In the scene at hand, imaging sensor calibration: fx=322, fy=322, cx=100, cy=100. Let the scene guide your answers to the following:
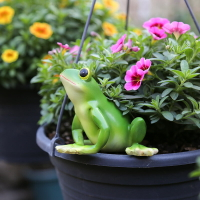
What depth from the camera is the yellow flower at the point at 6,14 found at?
78.0 inches

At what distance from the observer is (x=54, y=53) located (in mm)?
1237

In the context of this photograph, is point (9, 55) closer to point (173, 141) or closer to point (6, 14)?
point (6, 14)

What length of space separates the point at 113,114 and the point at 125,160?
15 centimetres

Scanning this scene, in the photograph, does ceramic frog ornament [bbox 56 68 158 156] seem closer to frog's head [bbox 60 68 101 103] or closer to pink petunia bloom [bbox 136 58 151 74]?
frog's head [bbox 60 68 101 103]

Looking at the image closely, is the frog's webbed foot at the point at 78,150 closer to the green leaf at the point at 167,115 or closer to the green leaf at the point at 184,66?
the green leaf at the point at 167,115

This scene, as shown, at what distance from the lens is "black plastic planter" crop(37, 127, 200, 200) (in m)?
0.91

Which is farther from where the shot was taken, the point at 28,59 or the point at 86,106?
the point at 28,59

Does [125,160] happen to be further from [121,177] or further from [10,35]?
[10,35]

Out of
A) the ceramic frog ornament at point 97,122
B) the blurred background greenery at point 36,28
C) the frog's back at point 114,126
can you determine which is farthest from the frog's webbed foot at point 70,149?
the blurred background greenery at point 36,28

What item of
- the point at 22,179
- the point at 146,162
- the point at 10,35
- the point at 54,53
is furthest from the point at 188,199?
the point at 22,179

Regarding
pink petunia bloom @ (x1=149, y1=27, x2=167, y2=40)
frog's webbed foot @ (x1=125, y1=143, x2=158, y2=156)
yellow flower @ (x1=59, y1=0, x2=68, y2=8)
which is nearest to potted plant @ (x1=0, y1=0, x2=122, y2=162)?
yellow flower @ (x1=59, y1=0, x2=68, y2=8)

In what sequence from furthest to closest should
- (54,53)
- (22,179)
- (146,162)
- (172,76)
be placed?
(22,179), (54,53), (172,76), (146,162)

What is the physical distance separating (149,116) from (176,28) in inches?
12.5

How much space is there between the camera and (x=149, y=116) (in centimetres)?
107
